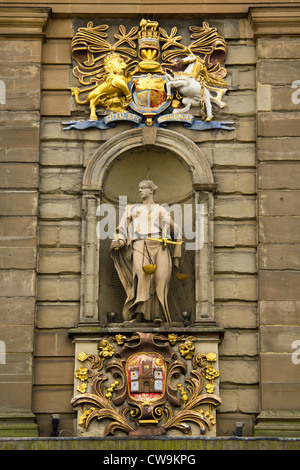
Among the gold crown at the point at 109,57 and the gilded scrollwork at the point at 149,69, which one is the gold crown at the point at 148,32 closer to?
the gilded scrollwork at the point at 149,69

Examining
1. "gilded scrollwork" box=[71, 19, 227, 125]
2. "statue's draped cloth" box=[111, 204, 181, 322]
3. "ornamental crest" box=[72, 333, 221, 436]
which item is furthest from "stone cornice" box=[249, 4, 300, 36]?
"ornamental crest" box=[72, 333, 221, 436]

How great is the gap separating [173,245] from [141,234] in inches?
21.2

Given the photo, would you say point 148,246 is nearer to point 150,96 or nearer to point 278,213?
point 278,213

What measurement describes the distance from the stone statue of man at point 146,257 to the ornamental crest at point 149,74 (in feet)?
5.13

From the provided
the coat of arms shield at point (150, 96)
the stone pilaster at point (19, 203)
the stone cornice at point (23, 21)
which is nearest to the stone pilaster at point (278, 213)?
the coat of arms shield at point (150, 96)

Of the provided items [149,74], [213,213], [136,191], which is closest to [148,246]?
[213,213]

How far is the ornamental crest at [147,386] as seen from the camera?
21.3 metres

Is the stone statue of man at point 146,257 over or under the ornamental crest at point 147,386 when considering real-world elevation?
over

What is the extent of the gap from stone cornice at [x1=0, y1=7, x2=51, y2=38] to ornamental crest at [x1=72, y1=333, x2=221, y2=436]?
519 cm

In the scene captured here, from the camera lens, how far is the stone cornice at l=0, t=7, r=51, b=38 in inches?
910

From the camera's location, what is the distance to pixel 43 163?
2275 cm

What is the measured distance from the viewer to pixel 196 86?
23.0 meters
